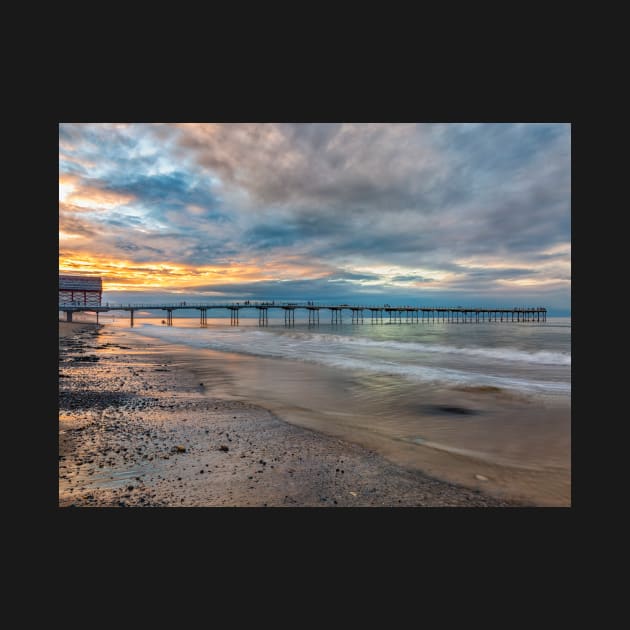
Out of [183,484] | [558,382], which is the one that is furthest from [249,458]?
[558,382]

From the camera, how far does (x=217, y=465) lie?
447 cm

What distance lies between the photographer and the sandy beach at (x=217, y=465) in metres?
3.70

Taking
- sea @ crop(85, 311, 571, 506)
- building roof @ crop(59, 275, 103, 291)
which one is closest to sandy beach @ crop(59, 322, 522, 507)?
sea @ crop(85, 311, 571, 506)

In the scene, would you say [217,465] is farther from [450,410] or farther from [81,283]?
[81,283]

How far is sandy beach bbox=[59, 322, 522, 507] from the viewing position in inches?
146

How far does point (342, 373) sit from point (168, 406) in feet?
27.8

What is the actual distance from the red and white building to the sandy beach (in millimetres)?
92590

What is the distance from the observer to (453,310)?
397ft

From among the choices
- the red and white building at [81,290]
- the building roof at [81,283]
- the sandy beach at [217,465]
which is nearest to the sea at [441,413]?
the sandy beach at [217,465]

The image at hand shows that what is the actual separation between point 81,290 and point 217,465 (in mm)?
100427

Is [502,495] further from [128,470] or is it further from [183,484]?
[128,470]

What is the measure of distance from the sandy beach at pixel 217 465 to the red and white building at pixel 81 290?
3645 inches

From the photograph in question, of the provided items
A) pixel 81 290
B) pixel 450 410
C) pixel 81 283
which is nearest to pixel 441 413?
pixel 450 410

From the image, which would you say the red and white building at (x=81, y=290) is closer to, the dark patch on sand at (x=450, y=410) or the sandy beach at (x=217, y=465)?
the sandy beach at (x=217, y=465)
